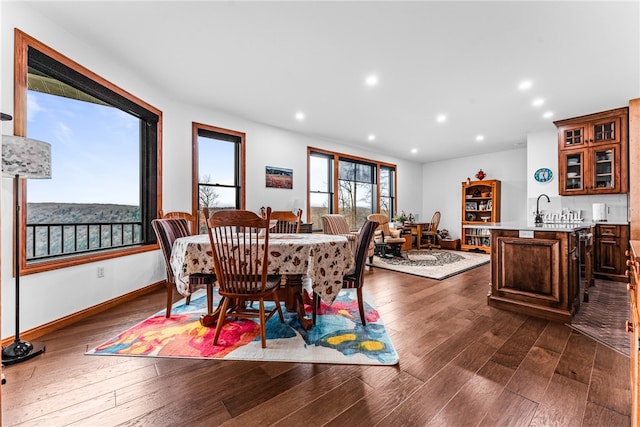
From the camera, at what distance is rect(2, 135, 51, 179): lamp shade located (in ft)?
6.53

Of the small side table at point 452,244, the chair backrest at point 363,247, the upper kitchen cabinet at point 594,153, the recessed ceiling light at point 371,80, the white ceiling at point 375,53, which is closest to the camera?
the white ceiling at point 375,53

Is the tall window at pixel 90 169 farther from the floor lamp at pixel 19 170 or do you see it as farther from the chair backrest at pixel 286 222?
the chair backrest at pixel 286 222

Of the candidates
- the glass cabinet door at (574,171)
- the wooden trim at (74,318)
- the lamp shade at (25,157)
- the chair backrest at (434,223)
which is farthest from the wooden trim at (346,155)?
the lamp shade at (25,157)

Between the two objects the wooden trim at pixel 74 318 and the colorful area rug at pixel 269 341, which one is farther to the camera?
the wooden trim at pixel 74 318

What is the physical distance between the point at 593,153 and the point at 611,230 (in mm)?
1225

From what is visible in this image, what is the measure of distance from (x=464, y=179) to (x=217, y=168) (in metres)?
6.26

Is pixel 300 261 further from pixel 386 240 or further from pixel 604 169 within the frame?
pixel 604 169

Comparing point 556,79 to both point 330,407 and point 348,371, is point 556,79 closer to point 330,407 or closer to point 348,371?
point 348,371

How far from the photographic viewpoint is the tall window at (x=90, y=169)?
3.01 meters

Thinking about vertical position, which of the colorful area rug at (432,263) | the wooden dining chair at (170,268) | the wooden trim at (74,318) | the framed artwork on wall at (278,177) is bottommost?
the wooden trim at (74,318)

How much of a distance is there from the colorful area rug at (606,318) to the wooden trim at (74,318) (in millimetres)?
4438

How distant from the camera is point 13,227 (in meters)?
2.30

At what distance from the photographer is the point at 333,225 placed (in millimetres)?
5168

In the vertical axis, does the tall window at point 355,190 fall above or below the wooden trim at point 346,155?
below
